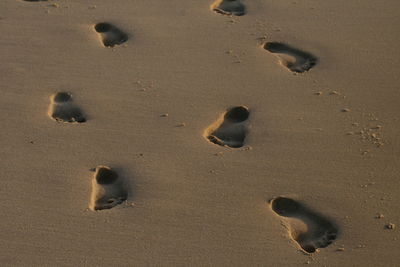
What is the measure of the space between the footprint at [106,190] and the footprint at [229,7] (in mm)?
1365

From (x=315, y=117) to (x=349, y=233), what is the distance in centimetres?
67

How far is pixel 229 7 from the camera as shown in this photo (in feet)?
12.1

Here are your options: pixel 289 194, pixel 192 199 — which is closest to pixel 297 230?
pixel 289 194

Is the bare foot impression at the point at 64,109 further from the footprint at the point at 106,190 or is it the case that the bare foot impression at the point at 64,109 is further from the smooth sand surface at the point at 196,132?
the footprint at the point at 106,190

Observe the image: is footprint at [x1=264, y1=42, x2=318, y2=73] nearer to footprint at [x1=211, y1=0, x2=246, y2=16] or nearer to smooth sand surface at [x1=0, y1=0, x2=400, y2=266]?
smooth sand surface at [x1=0, y1=0, x2=400, y2=266]

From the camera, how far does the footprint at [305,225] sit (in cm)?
246

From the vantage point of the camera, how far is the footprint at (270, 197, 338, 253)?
2463 millimetres

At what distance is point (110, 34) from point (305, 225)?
1628 millimetres

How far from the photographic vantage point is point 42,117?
2994 millimetres

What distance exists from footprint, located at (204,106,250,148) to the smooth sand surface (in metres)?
0.04

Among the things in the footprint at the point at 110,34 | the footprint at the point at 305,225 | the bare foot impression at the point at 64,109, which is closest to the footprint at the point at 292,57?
the footprint at the point at 110,34

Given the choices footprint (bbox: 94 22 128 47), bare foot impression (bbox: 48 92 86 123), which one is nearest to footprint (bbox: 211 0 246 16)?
footprint (bbox: 94 22 128 47)

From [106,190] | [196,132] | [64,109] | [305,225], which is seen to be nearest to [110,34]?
[64,109]

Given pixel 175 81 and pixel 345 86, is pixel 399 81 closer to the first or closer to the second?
pixel 345 86
